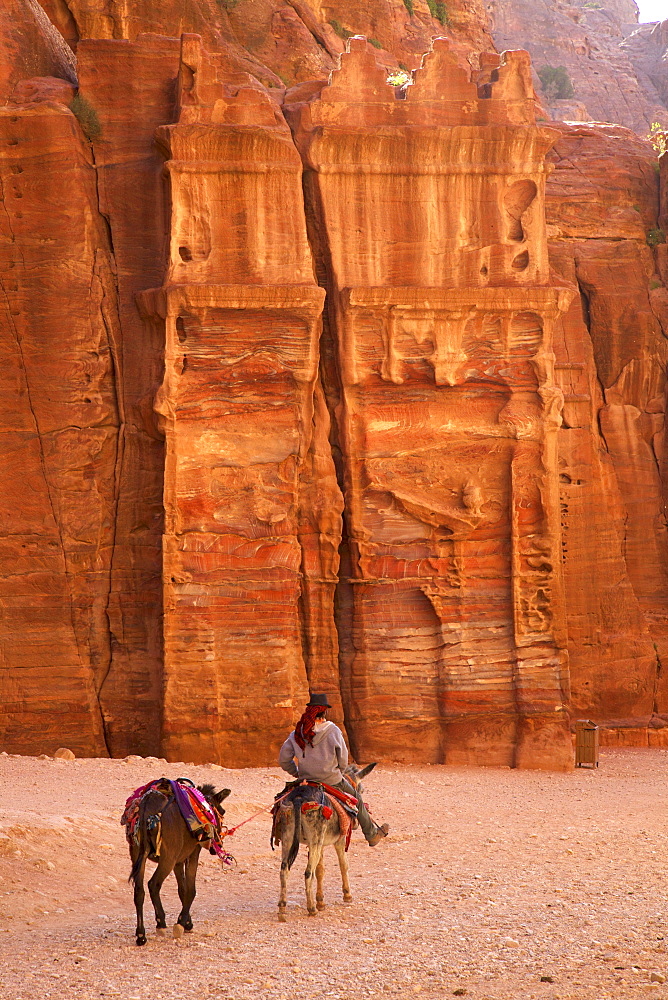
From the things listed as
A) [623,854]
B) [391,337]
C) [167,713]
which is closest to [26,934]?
[623,854]

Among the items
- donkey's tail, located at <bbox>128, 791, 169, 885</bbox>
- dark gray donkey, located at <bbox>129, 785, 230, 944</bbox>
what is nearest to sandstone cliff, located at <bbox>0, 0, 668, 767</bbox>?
dark gray donkey, located at <bbox>129, 785, 230, 944</bbox>

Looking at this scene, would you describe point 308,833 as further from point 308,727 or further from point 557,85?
point 557,85

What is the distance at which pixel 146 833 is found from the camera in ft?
25.0

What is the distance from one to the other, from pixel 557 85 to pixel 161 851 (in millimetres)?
35965

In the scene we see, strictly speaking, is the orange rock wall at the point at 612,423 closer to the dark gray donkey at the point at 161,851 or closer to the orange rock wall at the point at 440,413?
the orange rock wall at the point at 440,413

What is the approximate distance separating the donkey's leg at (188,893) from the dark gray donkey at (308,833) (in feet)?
2.26

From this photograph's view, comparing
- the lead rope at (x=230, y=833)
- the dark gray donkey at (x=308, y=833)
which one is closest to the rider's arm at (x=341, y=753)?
the dark gray donkey at (x=308, y=833)

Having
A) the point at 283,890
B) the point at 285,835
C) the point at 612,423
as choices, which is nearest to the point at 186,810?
the point at 285,835

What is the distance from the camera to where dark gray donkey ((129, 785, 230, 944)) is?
758 centimetres

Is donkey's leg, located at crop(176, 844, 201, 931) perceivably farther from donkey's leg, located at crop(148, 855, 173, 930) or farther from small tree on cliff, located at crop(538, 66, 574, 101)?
small tree on cliff, located at crop(538, 66, 574, 101)

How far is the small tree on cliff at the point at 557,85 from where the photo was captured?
126 feet

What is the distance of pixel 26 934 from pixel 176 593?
7647 millimetres

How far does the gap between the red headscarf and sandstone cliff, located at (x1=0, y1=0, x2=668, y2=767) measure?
21.5ft

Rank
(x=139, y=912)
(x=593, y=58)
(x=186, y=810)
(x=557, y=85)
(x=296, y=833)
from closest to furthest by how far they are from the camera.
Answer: (x=139, y=912) < (x=186, y=810) < (x=296, y=833) < (x=557, y=85) < (x=593, y=58)
